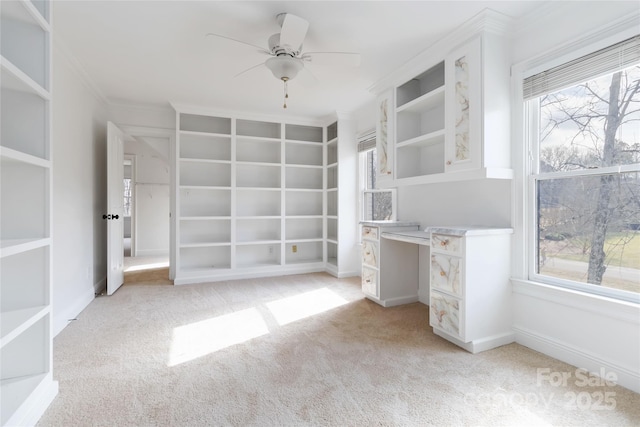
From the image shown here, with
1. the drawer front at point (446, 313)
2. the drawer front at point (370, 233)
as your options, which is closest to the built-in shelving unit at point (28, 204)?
the drawer front at point (446, 313)

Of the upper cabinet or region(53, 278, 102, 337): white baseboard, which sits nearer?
the upper cabinet

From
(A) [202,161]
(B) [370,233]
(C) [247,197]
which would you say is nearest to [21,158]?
(B) [370,233]

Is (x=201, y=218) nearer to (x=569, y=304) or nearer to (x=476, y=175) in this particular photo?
(x=476, y=175)

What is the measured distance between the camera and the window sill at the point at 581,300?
1799 mm

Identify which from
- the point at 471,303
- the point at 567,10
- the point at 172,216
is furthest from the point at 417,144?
the point at 172,216

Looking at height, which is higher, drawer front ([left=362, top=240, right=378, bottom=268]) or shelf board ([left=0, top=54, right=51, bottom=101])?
shelf board ([left=0, top=54, right=51, bottom=101])

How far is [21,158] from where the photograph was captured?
1.44 m

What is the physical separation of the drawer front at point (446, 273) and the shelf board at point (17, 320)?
2.57 m

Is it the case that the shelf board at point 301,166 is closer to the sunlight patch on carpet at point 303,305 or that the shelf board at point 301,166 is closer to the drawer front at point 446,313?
the sunlight patch on carpet at point 303,305

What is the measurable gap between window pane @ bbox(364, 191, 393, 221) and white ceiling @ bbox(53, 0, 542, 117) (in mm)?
1463

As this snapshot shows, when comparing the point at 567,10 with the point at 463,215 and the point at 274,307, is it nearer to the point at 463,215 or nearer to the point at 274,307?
the point at 463,215

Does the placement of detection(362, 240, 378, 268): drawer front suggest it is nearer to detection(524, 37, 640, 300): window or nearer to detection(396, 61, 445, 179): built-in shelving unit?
detection(396, 61, 445, 179): built-in shelving unit

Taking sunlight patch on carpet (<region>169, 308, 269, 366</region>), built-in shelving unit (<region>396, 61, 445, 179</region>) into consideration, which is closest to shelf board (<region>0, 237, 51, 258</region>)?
sunlight patch on carpet (<region>169, 308, 269, 366</region>)

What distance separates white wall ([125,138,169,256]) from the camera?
6.72 m
